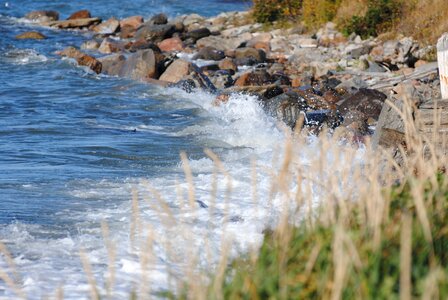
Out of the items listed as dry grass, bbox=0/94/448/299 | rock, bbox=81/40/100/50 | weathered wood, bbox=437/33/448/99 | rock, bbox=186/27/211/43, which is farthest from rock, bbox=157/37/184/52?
dry grass, bbox=0/94/448/299

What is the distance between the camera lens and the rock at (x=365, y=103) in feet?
50.1

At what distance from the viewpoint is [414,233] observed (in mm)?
4387

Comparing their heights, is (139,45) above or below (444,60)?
below

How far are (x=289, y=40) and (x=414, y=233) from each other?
2396 cm

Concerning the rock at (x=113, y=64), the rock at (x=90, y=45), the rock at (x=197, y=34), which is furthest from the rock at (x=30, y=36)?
the rock at (x=113, y=64)

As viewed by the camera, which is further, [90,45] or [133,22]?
[133,22]

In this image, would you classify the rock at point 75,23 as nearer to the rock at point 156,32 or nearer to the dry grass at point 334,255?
the rock at point 156,32

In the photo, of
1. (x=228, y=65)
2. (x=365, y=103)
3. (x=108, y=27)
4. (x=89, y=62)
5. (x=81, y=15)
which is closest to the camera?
(x=365, y=103)

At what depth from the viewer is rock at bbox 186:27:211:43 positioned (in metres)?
30.7

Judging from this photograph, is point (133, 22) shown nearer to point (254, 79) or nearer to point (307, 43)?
point (307, 43)

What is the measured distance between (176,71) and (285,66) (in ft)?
12.3

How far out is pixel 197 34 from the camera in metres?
30.8

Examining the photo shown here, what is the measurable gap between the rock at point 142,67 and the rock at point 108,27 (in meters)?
12.8

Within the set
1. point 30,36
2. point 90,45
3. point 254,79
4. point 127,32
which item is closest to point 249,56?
point 254,79
